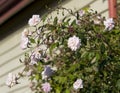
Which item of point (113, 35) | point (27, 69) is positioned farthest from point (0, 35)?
point (113, 35)

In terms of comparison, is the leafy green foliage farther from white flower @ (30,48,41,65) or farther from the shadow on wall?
the shadow on wall

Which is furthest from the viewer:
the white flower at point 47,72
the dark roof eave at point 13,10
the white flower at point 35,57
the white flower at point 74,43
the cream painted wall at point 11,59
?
the cream painted wall at point 11,59

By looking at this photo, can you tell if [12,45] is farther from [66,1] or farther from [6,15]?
[66,1]

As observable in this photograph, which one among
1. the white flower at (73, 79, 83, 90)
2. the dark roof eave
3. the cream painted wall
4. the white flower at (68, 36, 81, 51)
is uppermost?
the dark roof eave

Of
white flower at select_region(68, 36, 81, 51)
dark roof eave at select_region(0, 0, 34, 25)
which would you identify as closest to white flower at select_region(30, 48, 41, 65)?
white flower at select_region(68, 36, 81, 51)

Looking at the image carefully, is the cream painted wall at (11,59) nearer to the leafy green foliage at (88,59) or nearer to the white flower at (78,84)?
the leafy green foliage at (88,59)

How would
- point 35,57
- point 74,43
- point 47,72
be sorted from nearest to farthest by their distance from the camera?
point 74,43
point 47,72
point 35,57

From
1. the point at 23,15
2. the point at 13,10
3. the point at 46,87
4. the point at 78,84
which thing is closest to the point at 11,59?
the point at 23,15

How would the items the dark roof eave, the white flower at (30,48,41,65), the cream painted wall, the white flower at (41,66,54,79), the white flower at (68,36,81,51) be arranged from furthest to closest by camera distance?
the cream painted wall
the dark roof eave
the white flower at (30,48,41,65)
the white flower at (41,66,54,79)
the white flower at (68,36,81,51)

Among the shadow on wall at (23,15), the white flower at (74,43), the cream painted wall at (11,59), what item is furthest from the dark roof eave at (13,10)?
the white flower at (74,43)

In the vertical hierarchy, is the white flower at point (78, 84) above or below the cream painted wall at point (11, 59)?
below

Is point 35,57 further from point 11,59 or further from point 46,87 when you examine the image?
point 11,59
